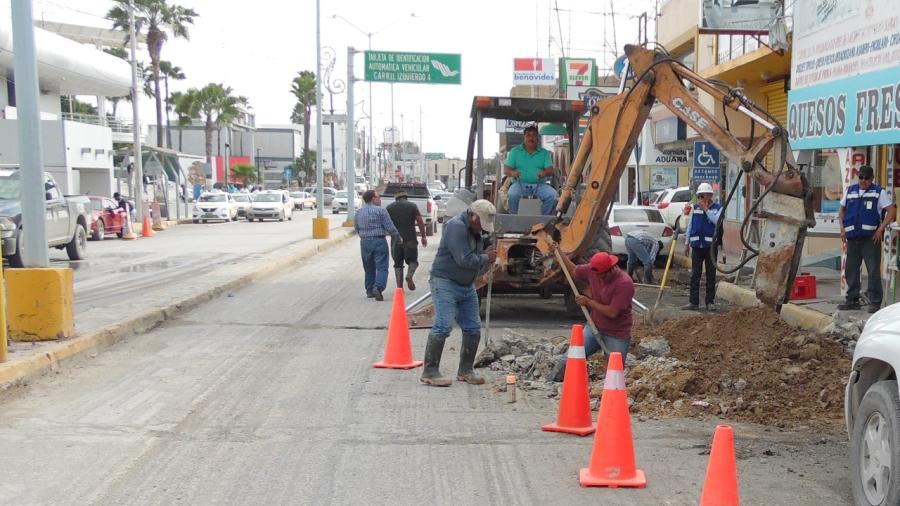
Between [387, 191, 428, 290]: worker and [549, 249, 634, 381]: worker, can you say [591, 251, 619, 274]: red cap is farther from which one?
[387, 191, 428, 290]: worker

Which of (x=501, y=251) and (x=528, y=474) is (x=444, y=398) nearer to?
(x=528, y=474)

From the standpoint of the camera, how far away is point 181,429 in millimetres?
6539

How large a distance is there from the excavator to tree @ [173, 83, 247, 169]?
64591 mm

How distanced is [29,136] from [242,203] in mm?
39141

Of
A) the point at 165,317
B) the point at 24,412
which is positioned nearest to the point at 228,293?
the point at 165,317

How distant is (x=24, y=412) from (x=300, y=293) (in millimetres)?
8268

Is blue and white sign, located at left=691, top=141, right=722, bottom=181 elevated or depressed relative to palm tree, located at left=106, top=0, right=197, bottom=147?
depressed

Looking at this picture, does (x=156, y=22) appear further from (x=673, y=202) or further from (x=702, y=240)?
(x=702, y=240)

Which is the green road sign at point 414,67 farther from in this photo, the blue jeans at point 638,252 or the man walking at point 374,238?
the man walking at point 374,238

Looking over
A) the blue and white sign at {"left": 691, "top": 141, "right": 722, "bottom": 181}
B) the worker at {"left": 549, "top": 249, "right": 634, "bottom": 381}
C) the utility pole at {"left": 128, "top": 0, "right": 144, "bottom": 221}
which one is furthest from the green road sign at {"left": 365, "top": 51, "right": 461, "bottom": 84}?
the worker at {"left": 549, "top": 249, "right": 634, "bottom": 381}

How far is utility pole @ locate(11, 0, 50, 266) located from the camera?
29.8 ft

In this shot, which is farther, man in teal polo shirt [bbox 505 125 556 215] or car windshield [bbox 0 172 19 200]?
car windshield [bbox 0 172 19 200]

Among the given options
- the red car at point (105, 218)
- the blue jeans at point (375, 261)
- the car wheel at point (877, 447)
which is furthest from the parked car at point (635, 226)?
the red car at point (105, 218)

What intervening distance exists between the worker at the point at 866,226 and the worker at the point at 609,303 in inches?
192
